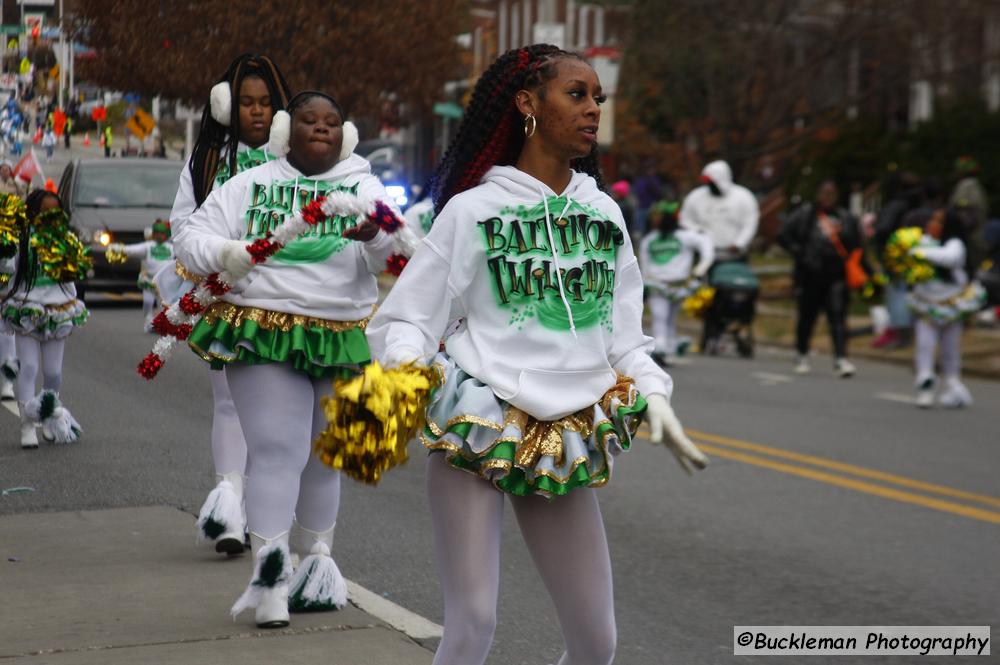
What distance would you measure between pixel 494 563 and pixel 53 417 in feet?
21.1

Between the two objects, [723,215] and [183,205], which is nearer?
[183,205]

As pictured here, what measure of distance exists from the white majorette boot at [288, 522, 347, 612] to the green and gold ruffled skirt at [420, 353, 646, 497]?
1.94 metres

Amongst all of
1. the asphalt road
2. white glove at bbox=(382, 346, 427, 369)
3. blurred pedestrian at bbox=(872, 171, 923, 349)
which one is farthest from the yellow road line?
blurred pedestrian at bbox=(872, 171, 923, 349)

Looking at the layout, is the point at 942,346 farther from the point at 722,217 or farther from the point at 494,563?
the point at 494,563

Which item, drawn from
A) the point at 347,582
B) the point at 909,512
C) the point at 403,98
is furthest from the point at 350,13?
the point at 347,582

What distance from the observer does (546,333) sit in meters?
3.98

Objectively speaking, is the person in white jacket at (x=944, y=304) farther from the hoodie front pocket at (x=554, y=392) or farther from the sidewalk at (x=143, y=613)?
the hoodie front pocket at (x=554, y=392)

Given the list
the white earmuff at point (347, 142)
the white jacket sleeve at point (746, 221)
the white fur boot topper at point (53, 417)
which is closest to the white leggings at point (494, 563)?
the white earmuff at point (347, 142)

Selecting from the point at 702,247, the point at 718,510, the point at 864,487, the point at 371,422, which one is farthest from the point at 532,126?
the point at 702,247

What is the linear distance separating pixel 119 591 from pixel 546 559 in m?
2.65

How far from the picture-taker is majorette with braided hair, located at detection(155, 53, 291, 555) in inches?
248

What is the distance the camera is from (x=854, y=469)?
380 inches

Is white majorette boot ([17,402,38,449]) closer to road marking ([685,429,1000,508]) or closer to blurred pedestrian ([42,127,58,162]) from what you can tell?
blurred pedestrian ([42,127,58,162])

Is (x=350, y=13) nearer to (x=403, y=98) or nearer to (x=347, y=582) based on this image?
(x=403, y=98)
